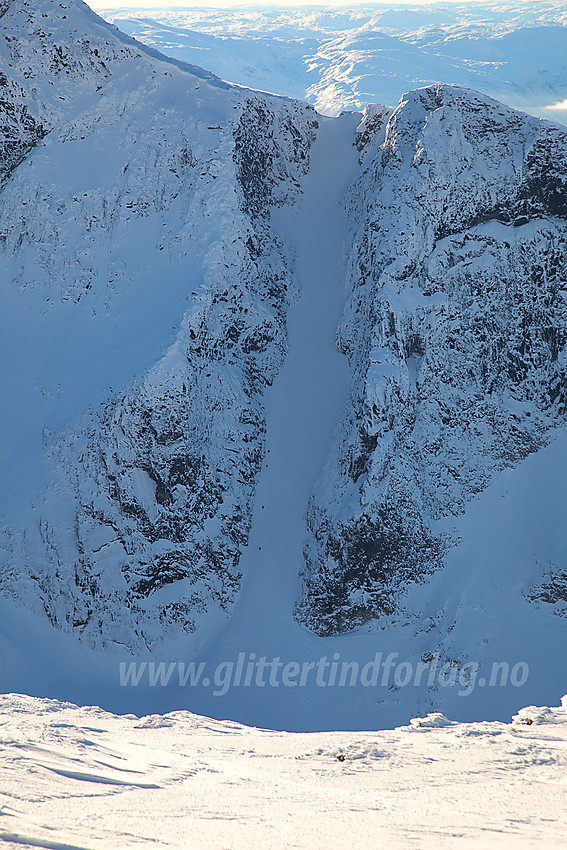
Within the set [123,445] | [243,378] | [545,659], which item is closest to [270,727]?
[545,659]

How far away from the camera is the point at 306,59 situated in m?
182

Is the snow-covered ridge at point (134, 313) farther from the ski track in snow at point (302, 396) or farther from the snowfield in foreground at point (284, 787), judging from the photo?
the snowfield in foreground at point (284, 787)

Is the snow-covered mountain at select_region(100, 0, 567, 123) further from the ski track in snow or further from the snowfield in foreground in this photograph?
the snowfield in foreground

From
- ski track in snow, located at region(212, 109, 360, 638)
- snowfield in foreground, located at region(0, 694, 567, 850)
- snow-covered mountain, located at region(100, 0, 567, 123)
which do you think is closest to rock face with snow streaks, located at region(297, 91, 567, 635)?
ski track in snow, located at region(212, 109, 360, 638)

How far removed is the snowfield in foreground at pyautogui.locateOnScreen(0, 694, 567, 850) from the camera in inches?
506

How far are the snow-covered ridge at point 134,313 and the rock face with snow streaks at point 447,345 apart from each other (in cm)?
652

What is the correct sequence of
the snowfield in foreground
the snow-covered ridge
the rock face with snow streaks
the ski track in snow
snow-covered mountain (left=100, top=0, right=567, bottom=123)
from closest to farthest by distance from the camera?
1. the snowfield in foreground
2. the rock face with snow streaks
3. the snow-covered ridge
4. the ski track in snow
5. snow-covered mountain (left=100, top=0, right=567, bottom=123)

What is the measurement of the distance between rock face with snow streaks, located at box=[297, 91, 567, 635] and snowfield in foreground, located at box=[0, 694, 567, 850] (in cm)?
998

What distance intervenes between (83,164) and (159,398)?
55.7 ft

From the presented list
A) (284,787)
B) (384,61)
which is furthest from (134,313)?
(384,61)

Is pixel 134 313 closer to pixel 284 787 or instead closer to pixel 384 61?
pixel 284 787

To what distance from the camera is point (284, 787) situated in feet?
54.6

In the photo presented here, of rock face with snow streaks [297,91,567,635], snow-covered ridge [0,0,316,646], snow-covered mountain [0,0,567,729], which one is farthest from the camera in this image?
snow-covered ridge [0,0,316,646]

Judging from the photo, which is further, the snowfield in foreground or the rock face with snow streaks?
the rock face with snow streaks
